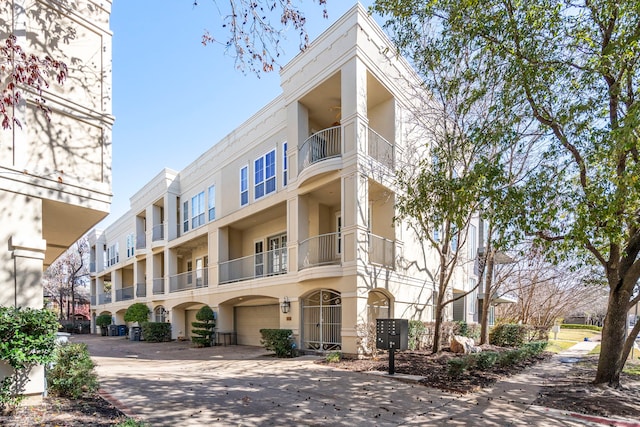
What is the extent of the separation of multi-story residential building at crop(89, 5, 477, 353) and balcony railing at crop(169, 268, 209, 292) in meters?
0.19

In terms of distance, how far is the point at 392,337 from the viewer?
1051 centimetres

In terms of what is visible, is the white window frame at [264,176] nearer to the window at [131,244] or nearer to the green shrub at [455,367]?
the green shrub at [455,367]

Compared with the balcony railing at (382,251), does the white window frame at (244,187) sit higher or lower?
higher

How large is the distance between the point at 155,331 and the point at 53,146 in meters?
18.4

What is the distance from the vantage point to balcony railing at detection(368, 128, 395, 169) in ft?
49.2

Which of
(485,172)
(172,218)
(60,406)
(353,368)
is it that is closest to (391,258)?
(353,368)

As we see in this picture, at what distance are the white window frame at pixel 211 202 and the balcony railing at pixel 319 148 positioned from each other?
26.3ft

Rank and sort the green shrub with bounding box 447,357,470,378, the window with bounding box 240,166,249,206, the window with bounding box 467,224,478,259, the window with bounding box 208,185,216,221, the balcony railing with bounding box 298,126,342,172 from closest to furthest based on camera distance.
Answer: the green shrub with bounding box 447,357,470,378 → the balcony railing with bounding box 298,126,342,172 → the window with bounding box 240,166,249,206 → the window with bounding box 208,185,216,221 → the window with bounding box 467,224,478,259

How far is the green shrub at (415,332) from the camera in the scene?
1503cm

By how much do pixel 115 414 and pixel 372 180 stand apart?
34.3 ft

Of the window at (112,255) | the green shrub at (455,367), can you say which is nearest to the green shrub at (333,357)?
the green shrub at (455,367)

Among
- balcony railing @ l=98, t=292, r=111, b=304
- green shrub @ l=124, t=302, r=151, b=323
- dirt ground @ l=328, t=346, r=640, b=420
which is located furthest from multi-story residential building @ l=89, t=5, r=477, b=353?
balcony railing @ l=98, t=292, r=111, b=304

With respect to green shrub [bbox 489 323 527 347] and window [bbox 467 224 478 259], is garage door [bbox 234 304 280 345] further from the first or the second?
window [bbox 467 224 478 259]

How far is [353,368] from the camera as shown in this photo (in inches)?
445
